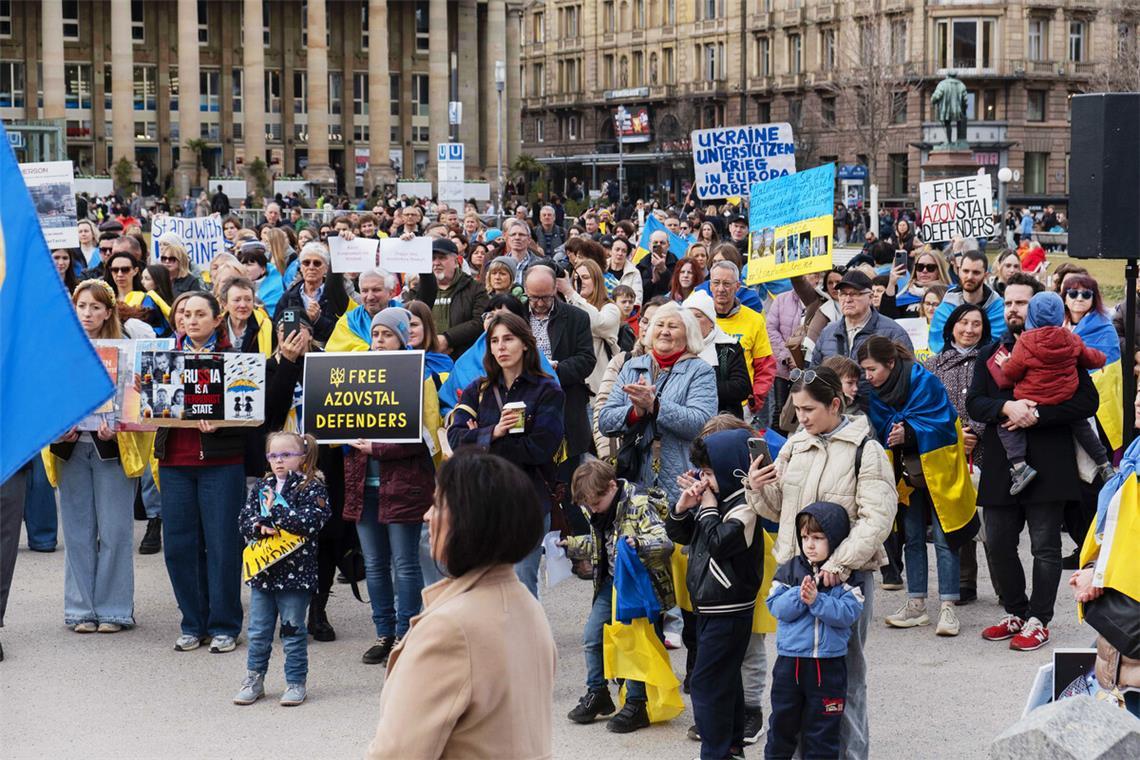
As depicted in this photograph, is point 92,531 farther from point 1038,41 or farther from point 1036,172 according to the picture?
point 1038,41

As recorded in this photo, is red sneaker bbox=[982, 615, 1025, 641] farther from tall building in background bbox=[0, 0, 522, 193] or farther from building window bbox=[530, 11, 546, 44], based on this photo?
building window bbox=[530, 11, 546, 44]

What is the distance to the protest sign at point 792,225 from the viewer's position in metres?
12.5

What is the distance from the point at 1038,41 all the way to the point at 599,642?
7752 cm

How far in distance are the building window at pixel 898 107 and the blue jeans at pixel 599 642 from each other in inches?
2678

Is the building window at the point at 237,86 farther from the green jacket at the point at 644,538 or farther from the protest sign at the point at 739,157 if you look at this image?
the green jacket at the point at 644,538

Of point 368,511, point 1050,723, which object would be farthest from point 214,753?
point 1050,723

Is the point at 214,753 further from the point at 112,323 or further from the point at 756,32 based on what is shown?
the point at 756,32

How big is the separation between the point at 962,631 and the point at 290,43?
85.7 meters

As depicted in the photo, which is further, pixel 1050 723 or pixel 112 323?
pixel 112 323

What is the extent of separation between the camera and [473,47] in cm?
9188

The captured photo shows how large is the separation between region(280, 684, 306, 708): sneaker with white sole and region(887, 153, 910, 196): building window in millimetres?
75206

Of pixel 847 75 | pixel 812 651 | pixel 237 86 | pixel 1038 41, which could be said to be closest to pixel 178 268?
pixel 812 651

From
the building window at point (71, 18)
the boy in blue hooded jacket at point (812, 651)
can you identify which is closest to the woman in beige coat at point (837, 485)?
the boy in blue hooded jacket at point (812, 651)

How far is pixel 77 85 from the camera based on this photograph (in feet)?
283
